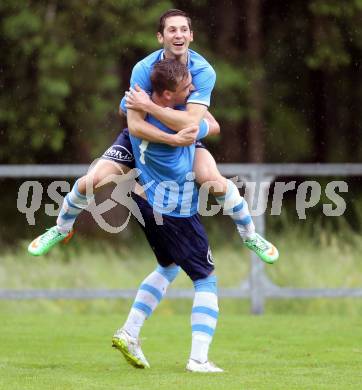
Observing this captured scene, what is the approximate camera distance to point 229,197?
27.0 ft

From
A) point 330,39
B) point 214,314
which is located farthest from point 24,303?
point 330,39

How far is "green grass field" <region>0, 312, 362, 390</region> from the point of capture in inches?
290

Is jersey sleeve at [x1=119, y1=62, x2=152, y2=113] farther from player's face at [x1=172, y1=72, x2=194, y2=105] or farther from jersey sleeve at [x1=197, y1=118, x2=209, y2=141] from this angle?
jersey sleeve at [x1=197, y1=118, x2=209, y2=141]

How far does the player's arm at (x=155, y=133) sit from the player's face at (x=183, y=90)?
21cm

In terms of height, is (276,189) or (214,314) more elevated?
(214,314)

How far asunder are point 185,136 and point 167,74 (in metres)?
0.40

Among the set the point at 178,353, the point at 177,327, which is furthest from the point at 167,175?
the point at 177,327

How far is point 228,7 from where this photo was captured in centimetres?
2278

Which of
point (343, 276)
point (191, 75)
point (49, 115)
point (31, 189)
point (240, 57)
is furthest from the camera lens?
point (240, 57)

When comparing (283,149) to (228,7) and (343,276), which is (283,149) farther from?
(343,276)

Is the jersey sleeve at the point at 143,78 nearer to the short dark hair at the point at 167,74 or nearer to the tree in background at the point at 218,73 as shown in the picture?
the short dark hair at the point at 167,74

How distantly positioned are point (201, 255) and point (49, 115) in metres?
13.0

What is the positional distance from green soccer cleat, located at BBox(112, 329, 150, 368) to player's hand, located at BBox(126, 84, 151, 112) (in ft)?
4.94

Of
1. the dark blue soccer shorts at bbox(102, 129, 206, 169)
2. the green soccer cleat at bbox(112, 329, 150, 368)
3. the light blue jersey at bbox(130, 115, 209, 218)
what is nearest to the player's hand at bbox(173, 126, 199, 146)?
the light blue jersey at bbox(130, 115, 209, 218)
